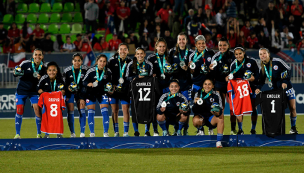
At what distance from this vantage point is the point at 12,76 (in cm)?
1571

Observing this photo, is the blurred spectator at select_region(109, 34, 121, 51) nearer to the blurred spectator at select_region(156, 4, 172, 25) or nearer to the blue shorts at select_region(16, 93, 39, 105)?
the blurred spectator at select_region(156, 4, 172, 25)

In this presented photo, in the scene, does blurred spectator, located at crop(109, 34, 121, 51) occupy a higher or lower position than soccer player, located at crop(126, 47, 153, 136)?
higher

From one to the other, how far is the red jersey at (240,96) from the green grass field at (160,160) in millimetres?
863

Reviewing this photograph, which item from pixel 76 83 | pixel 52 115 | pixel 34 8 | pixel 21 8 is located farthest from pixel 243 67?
pixel 21 8

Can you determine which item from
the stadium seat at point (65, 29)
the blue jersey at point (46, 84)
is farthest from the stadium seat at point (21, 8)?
the blue jersey at point (46, 84)

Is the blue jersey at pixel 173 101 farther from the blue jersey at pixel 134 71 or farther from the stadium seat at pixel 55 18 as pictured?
→ the stadium seat at pixel 55 18

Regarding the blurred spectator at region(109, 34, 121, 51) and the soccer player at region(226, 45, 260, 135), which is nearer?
the soccer player at region(226, 45, 260, 135)

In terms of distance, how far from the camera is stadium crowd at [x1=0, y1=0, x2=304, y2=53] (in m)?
16.9

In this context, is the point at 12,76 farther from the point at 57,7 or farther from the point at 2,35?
the point at 57,7

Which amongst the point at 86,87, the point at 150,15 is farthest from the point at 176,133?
the point at 150,15

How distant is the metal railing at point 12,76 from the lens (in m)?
15.4

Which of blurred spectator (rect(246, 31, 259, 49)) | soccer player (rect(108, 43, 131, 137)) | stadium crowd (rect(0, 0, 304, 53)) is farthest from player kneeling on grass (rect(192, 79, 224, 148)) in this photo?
blurred spectator (rect(246, 31, 259, 49))

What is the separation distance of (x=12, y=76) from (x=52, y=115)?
7.80 meters

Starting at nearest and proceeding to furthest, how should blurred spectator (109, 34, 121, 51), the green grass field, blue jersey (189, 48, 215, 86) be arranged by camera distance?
the green grass field → blue jersey (189, 48, 215, 86) → blurred spectator (109, 34, 121, 51)
